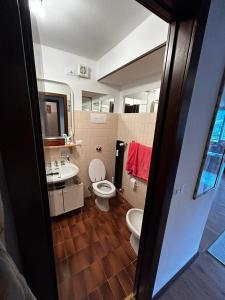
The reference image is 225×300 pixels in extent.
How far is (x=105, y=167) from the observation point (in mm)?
2586

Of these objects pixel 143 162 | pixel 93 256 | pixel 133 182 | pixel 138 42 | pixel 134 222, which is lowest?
pixel 93 256

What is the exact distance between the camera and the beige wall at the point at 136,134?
1886 mm

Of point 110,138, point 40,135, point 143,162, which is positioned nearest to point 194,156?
point 40,135

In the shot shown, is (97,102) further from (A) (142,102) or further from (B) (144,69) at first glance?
(B) (144,69)

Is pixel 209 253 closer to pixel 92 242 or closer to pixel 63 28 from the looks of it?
pixel 92 242

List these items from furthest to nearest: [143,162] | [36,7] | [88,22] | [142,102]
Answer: [142,102], [143,162], [88,22], [36,7]

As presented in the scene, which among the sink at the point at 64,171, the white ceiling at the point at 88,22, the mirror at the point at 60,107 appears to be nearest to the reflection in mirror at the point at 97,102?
the mirror at the point at 60,107

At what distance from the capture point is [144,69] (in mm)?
1631

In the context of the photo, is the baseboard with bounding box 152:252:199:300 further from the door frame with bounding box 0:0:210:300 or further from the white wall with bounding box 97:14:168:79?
the white wall with bounding box 97:14:168:79

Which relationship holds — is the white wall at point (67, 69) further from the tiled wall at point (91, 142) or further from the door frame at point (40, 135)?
the door frame at point (40, 135)

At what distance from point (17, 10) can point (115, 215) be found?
2.31m

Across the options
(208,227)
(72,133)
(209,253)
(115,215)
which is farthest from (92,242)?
(208,227)

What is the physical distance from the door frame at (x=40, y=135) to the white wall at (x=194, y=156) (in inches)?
3.4

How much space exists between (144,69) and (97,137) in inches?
50.2
